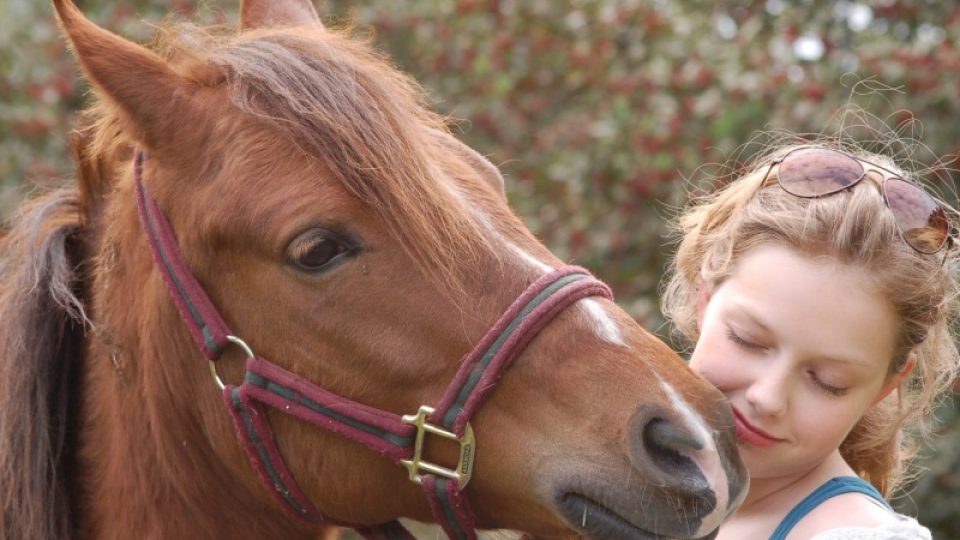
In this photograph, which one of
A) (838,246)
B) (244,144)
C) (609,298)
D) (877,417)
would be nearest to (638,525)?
(609,298)

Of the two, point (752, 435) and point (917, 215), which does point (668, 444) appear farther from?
point (917, 215)

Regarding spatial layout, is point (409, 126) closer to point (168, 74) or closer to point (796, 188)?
point (168, 74)

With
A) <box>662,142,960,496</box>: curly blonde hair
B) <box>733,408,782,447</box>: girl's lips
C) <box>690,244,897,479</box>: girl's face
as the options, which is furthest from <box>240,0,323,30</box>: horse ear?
<box>733,408,782,447</box>: girl's lips

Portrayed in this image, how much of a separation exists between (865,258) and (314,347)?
1.05 m

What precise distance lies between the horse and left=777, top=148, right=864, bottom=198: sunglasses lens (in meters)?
0.47

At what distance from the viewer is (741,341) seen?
6.79 feet

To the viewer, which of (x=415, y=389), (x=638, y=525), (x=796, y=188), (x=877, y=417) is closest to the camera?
(x=638, y=525)

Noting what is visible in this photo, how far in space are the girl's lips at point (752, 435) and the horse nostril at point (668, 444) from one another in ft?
0.78

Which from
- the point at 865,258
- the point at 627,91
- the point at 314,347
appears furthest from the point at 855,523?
the point at 627,91

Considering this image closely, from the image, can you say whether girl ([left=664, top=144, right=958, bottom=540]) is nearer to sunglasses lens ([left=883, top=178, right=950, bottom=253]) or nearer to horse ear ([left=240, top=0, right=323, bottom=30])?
sunglasses lens ([left=883, top=178, right=950, bottom=253])

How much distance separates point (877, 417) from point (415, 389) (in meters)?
1.09

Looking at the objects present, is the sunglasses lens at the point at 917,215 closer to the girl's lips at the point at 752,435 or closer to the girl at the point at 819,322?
the girl at the point at 819,322

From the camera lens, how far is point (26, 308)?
231cm

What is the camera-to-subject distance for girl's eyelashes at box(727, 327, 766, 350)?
2.05 meters
